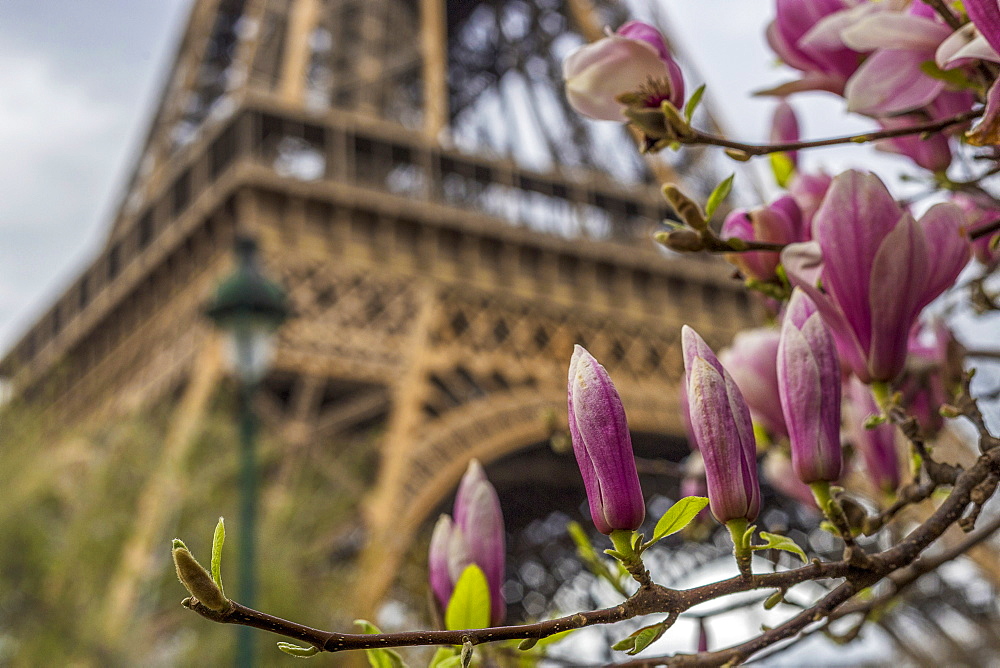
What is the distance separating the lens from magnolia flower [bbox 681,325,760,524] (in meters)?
0.74

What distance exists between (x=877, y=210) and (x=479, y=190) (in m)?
13.8

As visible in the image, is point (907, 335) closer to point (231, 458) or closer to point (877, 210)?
point (877, 210)

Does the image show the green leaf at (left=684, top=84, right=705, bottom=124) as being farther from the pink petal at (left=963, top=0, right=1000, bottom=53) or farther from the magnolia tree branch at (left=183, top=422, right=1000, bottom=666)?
the magnolia tree branch at (left=183, top=422, right=1000, bottom=666)

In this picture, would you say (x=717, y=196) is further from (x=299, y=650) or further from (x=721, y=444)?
(x=299, y=650)

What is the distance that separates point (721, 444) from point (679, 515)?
0.19 ft

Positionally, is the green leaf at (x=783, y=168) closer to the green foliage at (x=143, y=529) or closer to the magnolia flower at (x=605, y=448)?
the magnolia flower at (x=605, y=448)

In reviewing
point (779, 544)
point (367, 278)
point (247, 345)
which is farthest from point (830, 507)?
point (367, 278)

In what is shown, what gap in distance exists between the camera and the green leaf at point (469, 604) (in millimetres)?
852

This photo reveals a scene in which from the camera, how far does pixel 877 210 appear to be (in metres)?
0.83

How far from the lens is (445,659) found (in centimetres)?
88

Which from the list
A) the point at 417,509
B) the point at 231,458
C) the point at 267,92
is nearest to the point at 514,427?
the point at 417,509

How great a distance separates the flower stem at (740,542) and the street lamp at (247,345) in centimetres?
468

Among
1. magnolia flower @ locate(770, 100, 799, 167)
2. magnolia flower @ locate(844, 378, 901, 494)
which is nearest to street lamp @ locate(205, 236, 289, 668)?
magnolia flower @ locate(844, 378, 901, 494)

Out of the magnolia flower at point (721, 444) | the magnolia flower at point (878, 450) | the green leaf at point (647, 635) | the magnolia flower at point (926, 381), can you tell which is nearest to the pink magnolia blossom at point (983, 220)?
Result: the magnolia flower at point (926, 381)
